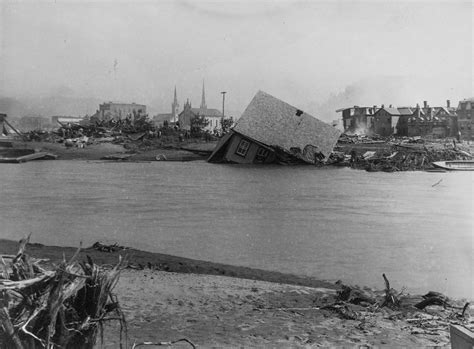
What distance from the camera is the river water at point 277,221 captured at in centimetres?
1046

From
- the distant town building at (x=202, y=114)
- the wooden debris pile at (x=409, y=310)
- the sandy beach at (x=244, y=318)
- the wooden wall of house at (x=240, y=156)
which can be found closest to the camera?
the sandy beach at (x=244, y=318)

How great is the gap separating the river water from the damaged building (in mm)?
7661

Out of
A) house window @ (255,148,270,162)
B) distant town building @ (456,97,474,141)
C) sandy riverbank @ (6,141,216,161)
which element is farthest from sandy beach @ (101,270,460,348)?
distant town building @ (456,97,474,141)

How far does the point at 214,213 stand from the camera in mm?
15938

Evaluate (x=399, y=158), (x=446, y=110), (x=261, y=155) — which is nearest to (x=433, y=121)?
(x=446, y=110)

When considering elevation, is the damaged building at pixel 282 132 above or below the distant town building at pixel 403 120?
below

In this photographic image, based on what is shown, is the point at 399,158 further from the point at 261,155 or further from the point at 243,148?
the point at 243,148

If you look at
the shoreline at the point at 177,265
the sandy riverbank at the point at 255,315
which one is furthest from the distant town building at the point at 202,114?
the sandy riverbank at the point at 255,315

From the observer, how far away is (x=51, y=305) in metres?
3.00

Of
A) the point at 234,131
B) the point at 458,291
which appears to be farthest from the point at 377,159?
the point at 458,291

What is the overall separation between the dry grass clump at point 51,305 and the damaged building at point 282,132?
100.0 ft

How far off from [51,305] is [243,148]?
3253 centimetres

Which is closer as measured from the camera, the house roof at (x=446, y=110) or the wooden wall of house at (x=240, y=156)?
the wooden wall of house at (x=240, y=156)

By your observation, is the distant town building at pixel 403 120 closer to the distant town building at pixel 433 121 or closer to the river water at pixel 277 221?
the distant town building at pixel 433 121
